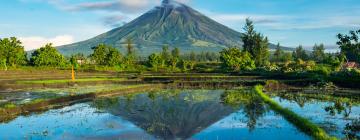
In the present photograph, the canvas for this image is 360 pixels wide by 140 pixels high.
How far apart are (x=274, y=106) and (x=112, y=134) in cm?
1162

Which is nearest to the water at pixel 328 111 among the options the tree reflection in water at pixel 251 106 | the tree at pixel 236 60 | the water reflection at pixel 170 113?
the tree reflection in water at pixel 251 106

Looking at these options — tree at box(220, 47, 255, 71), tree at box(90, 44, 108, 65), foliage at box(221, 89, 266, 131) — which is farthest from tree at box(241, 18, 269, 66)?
foliage at box(221, 89, 266, 131)

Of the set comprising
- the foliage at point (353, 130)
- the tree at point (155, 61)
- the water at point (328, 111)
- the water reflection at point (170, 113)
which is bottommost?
the water reflection at point (170, 113)

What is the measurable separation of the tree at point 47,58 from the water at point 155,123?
5492 cm

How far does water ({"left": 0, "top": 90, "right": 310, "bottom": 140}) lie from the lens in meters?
16.6

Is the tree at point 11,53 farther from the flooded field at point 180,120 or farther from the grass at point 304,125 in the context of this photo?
the grass at point 304,125

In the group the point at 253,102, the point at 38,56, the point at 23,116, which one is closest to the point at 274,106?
the point at 253,102

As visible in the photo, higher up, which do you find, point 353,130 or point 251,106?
point 353,130

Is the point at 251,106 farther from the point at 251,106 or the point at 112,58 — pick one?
the point at 112,58

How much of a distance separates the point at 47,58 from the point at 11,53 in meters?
6.62

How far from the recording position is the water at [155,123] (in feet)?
54.5

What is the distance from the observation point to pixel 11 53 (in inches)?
3012

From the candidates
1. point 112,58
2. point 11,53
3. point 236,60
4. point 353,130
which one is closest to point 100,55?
point 112,58

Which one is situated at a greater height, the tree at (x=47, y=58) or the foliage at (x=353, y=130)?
the tree at (x=47, y=58)
